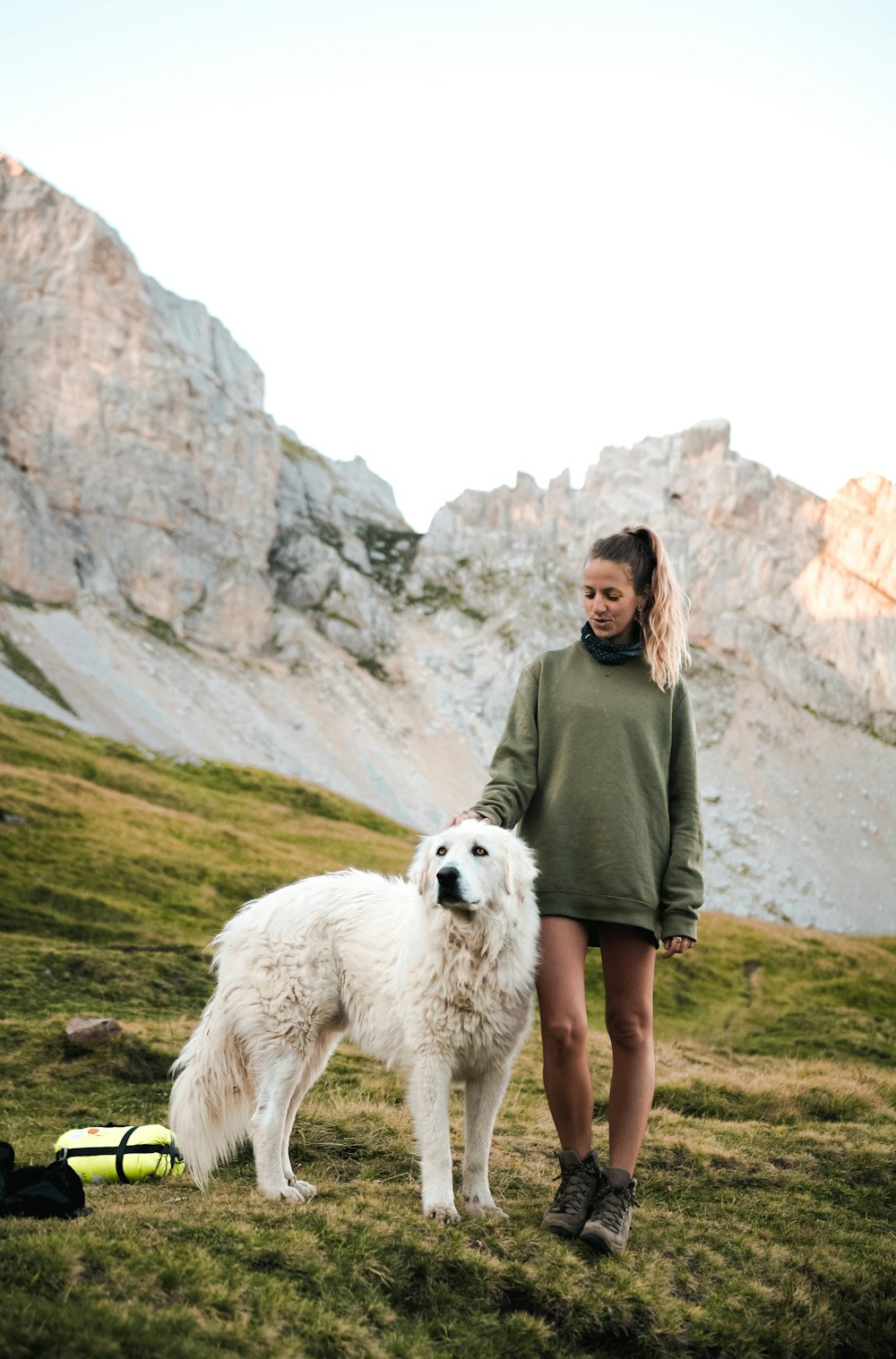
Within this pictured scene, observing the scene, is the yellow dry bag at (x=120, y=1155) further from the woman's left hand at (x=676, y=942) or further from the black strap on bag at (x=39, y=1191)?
the woman's left hand at (x=676, y=942)

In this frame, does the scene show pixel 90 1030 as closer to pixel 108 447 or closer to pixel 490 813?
pixel 490 813

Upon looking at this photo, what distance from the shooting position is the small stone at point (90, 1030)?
11.6 metres

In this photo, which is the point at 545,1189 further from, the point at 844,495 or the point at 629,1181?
the point at 844,495

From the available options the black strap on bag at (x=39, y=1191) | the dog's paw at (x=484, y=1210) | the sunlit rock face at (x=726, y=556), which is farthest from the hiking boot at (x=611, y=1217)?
the sunlit rock face at (x=726, y=556)

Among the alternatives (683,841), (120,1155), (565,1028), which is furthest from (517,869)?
(120,1155)

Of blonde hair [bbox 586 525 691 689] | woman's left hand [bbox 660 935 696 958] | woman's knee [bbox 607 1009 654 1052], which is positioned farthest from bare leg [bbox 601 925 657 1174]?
blonde hair [bbox 586 525 691 689]

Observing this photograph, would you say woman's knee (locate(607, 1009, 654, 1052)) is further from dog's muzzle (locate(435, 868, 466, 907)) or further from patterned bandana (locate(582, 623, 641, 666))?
patterned bandana (locate(582, 623, 641, 666))

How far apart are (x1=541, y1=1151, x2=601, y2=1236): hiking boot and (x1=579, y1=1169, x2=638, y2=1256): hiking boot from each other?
70mm

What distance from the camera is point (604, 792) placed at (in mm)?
6086

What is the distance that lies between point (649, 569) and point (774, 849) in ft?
271

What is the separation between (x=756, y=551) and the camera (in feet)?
353

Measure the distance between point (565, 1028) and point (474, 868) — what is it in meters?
1.15

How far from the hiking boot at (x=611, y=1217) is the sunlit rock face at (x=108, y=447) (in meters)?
78.8

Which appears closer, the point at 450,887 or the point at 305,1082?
the point at 450,887
